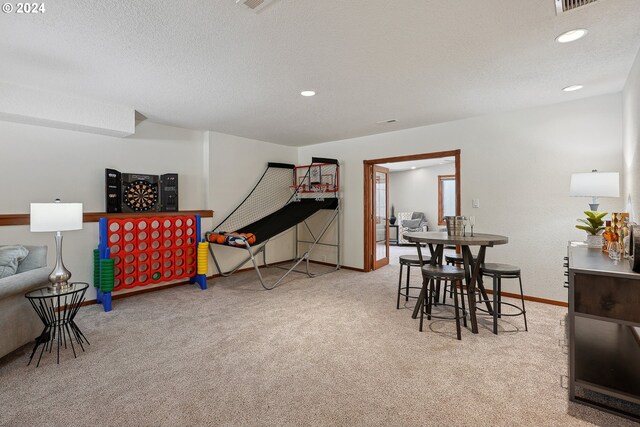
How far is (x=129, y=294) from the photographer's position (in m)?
4.08

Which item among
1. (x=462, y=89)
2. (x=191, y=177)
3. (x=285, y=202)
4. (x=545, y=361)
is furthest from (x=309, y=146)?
(x=545, y=361)

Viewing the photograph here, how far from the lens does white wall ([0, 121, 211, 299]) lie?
3.31 meters

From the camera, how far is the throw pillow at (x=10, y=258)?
8.14 ft

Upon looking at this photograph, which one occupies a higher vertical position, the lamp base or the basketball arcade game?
the basketball arcade game

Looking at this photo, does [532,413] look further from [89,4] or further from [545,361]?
[89,4]

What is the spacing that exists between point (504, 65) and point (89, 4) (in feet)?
9.96

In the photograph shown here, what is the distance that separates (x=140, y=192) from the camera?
424 cm

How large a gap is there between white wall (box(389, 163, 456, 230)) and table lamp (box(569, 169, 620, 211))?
6174 millimetres

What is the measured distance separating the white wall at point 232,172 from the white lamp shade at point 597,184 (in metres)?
4.57

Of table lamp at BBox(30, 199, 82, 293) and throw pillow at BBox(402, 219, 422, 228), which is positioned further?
throw pillow at BBox(402, 219, 422, 228)

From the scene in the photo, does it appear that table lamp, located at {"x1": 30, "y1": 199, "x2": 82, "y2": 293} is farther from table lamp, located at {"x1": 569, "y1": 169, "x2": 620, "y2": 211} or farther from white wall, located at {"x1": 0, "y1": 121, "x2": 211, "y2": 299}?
table lamp, located at {"x1": 569, "y1": 169, "x2": 620, "y2": 211}

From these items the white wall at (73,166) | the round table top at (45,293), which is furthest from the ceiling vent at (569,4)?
the white wall at (73,166)

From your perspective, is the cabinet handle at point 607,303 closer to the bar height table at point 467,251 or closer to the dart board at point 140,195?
the bar height table at point 467,251

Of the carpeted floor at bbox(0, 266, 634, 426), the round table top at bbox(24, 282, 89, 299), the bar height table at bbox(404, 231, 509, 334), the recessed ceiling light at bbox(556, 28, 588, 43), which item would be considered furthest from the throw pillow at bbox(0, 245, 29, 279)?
the recessed ceiling light at bbox(556, 28, 588, 43)
